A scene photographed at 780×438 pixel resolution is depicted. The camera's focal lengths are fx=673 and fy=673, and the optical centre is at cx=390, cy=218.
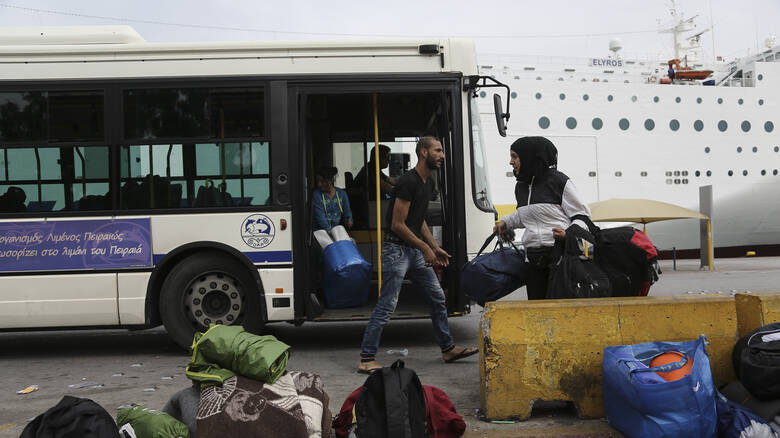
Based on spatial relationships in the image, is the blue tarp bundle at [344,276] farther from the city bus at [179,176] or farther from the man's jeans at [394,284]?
the man's jeans at [394,284]

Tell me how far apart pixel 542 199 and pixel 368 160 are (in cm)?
413

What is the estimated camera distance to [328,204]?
7.43m

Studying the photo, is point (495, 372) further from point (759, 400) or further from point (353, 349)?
point (353, 349)

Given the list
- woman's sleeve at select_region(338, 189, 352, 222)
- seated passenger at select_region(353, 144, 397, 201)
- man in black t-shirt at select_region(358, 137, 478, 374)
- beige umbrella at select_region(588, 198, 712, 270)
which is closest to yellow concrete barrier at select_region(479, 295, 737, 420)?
man in black t-shirt at select_region(358, 137, 478, 374)

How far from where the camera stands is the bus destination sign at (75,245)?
6672 millimetres

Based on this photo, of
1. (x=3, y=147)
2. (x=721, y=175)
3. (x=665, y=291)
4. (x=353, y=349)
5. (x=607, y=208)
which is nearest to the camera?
(x=3, y=147)

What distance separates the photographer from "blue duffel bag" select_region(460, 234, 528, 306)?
4.93 metres

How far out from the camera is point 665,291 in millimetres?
13086

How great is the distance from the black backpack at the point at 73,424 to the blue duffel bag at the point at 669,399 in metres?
2.64

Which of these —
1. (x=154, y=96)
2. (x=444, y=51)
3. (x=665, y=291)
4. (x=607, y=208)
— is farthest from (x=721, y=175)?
(x=154, y=96)

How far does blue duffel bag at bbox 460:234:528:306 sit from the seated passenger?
9.69ft

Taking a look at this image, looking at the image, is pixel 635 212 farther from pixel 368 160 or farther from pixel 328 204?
pixel 328 204

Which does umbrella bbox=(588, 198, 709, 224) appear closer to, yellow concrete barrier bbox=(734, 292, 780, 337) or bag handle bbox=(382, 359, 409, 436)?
yellow concrete barrier bbox=(734, 292, 780, 337)

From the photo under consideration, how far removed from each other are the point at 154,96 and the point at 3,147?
1566 mm
